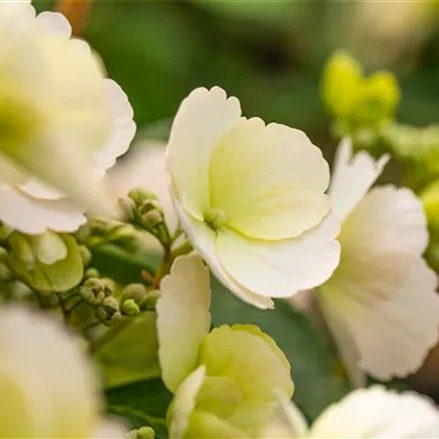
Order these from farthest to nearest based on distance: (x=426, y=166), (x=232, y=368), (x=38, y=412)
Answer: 1. (x=426, y=166)
2. (x=232, y=368)
3. (x=38, y=412)

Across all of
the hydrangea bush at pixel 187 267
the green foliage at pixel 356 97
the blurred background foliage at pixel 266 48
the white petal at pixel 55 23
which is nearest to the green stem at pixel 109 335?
the hydrangea bush at pixel 187 267

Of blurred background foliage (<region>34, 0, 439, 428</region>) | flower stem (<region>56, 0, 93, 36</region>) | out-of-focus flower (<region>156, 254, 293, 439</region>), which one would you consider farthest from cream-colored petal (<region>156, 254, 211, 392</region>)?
blurred background foliage (<region>34, 0, 439, 428</region>)

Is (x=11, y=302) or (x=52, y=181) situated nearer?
(x=52, y=181)

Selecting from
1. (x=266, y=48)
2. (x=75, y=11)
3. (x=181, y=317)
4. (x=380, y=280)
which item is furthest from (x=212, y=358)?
(x=266, y=48)

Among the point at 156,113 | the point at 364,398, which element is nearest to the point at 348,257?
the point at 364,398

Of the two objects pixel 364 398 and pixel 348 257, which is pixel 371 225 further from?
pixel 364 398

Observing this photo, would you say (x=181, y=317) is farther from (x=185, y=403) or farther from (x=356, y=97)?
(x=356, y=97)
